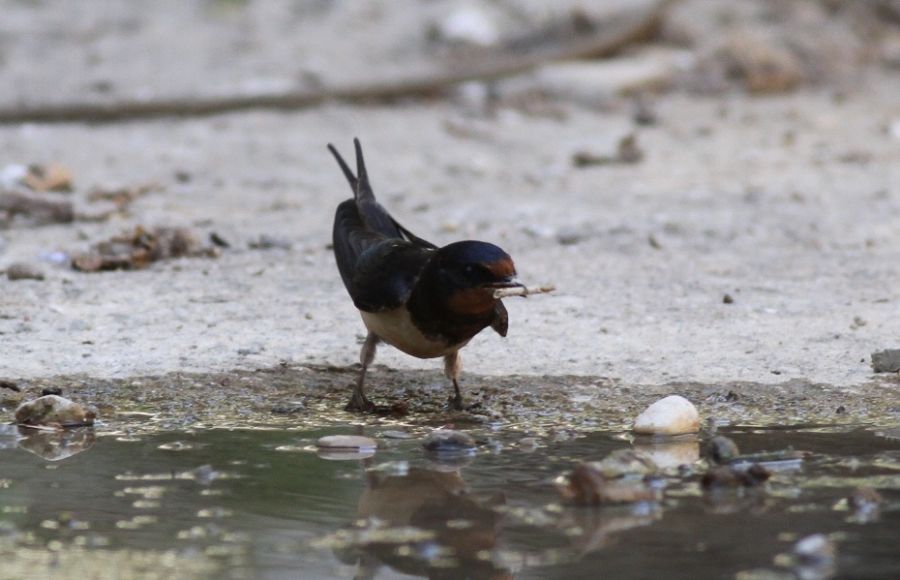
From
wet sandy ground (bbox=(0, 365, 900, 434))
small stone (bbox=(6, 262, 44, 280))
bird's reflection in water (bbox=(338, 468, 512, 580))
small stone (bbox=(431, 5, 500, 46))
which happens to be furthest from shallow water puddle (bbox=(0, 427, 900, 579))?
small stone (bbox=(431, 5, 500, 46))

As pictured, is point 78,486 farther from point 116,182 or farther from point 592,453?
point 116,182

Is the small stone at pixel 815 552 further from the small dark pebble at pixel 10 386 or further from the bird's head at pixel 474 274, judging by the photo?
the small dark pebble at pixel 10 386

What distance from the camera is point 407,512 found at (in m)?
3.67

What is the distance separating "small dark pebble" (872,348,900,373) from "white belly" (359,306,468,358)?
4.76ft

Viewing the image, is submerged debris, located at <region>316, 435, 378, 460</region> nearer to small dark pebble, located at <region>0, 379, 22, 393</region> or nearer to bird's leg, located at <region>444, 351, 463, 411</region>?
bird's leg, located at <region>444, 351, 463, 411</region>

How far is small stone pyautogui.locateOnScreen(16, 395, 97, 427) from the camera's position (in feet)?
14.8

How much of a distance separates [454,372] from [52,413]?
1.24m

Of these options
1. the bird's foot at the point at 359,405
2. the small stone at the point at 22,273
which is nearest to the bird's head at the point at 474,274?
the bird's foot at the point at 359,405

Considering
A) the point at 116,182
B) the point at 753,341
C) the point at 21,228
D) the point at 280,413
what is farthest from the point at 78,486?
the point at 116,182

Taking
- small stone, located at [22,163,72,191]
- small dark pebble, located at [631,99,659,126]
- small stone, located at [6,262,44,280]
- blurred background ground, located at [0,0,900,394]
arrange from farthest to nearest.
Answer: small dark pebble, located at [631,99,659,126], small stone, located at [22,163,72,191], small stone, located at [6,262,44,280], blurred background ground, located at [0,0,900,394]

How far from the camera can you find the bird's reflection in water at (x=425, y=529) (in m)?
3.21

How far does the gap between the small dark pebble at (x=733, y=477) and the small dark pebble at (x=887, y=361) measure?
1.47 meters

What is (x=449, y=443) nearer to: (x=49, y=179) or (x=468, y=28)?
(x=49, y=179)

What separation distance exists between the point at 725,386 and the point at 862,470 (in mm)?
1096
